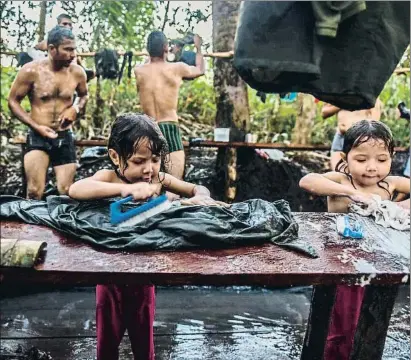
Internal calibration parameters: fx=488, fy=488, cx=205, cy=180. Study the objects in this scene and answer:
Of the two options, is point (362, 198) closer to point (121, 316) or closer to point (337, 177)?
point (337, 177)

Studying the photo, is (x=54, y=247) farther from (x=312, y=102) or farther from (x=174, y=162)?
(x=312, y=102)

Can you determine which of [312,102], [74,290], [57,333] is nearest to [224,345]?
[57,333]

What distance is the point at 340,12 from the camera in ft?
4.98

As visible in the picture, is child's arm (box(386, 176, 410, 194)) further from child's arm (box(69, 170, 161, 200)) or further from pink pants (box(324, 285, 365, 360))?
→ child's arm (box(69, 170, 161, 200))

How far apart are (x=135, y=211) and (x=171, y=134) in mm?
3531

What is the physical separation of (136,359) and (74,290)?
6.61ft

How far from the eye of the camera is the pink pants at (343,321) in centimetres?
271

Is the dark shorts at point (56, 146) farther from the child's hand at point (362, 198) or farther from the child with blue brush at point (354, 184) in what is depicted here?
the child's hand at point (362, 198)

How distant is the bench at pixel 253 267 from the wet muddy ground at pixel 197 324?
132cm

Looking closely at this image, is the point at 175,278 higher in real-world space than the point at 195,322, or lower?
higher

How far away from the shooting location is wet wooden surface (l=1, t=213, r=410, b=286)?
1739mm

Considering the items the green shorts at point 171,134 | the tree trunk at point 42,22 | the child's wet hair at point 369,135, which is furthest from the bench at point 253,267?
the tree trunk at point 42,22

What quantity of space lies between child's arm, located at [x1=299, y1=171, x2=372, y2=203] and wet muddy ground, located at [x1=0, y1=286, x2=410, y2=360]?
1.18m

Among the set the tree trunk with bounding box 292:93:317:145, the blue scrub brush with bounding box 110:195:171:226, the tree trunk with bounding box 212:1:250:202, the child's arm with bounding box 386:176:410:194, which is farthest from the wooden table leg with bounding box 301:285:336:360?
the tree trunk with bounding box 292:93:317:145
